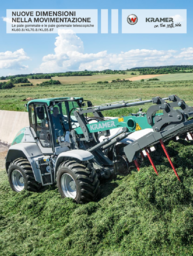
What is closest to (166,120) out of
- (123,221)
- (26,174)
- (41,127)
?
(123,221)

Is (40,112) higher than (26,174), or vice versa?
(40,112)

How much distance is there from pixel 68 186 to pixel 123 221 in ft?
6.97

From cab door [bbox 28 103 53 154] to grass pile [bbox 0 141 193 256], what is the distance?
1790 mm

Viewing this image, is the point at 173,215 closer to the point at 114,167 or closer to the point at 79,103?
the point at 114,167

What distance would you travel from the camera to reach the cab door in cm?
791

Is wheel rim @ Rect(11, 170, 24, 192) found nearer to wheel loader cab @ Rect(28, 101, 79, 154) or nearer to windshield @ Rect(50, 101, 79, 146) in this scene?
wheel loader cab @ Rect(28, 101, 79, 154)

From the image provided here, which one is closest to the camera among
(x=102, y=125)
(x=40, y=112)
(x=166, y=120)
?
(x=166, y=120)

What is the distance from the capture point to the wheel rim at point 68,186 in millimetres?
7114

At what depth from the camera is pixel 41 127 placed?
26.8 feet

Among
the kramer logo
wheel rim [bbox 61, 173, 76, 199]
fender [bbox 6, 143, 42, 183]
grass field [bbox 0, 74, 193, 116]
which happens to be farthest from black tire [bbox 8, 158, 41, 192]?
grass field [bbox 0, 74, 193, 116]

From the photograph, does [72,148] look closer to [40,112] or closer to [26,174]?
[40,112]

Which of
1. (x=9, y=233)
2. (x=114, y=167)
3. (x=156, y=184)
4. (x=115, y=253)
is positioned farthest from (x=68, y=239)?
(x=114, y=167)

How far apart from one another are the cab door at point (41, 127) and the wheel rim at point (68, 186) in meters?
1.19

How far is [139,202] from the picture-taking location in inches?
229
